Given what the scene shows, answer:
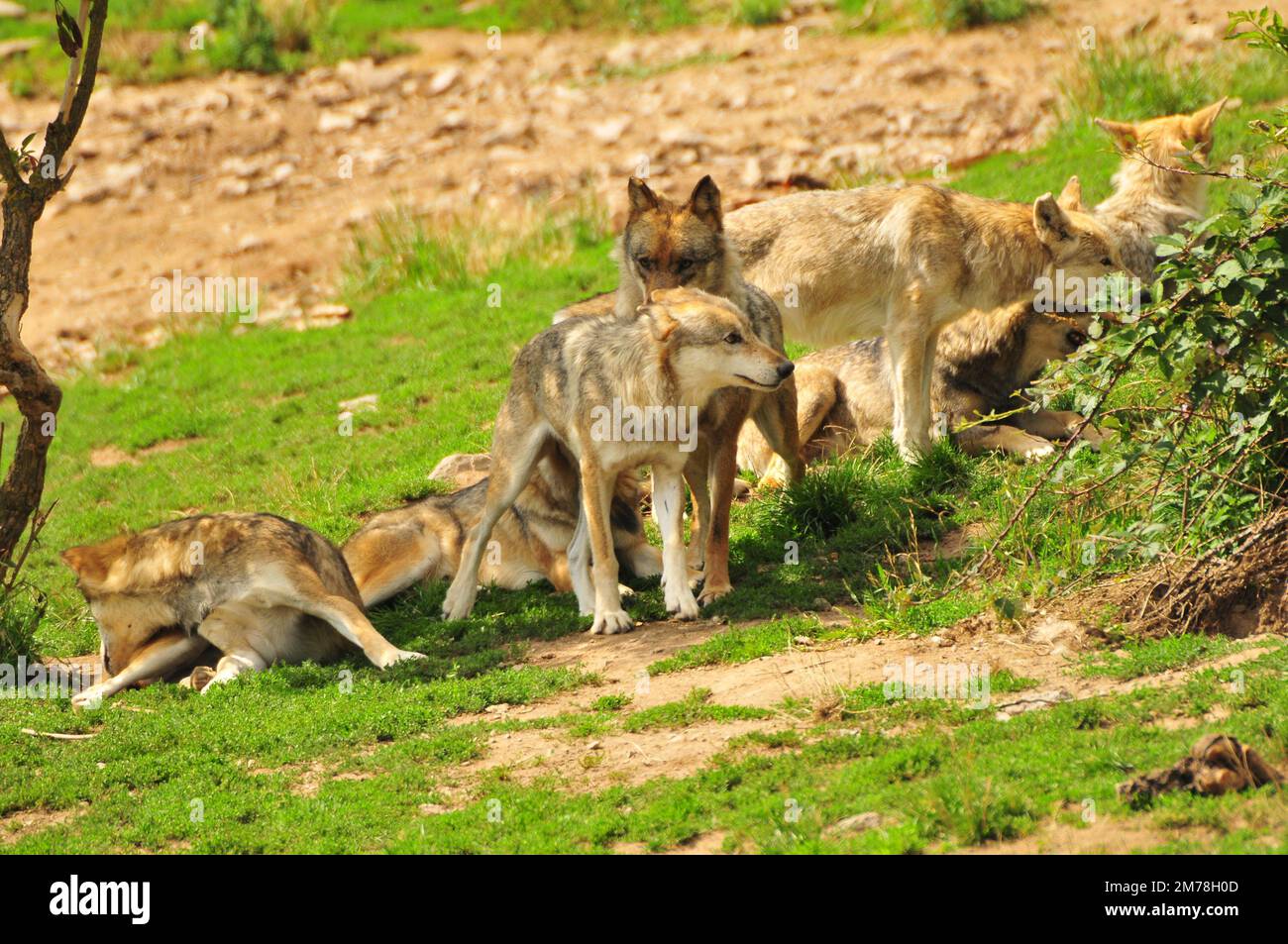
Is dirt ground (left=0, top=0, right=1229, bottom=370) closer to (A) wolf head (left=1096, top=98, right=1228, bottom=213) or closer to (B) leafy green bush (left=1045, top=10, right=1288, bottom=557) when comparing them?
(A) wolf head (left=1096, top=98, right=1228, bottom=213)

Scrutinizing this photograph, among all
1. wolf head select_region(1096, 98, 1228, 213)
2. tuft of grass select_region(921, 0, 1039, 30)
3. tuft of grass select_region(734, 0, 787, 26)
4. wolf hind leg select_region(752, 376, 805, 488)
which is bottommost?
wolf hind leg select_region(752, 376, 805, 488)

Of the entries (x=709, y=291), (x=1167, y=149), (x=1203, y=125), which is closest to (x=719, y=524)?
(x=709, y=291)

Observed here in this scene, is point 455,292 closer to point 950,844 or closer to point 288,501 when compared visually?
point 288,501

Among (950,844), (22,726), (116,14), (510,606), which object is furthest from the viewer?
(116,14)

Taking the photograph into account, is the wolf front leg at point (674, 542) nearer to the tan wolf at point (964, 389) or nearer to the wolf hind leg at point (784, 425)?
the wolf hind leg at point (784, 425)

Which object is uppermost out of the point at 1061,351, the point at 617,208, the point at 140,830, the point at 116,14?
the point at 116,14

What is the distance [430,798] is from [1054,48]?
1806 centimetres

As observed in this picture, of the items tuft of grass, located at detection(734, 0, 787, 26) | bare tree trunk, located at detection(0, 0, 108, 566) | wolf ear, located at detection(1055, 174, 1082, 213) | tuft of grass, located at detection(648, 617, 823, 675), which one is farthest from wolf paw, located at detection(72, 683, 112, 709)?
tuft of grass, located at detection(734, 0, 787, 26)

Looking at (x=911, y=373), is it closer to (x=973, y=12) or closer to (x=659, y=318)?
(x=659, y=318)

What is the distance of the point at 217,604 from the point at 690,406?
10.5 ft

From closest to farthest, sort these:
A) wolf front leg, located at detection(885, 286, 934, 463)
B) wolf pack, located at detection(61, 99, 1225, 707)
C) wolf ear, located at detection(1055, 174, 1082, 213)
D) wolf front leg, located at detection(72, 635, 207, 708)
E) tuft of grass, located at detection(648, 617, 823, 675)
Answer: tuft of grass, located at detection(648, 617, 823, 675) < wolf front leg, located at detection(72, 635, 207, 708) < wolf pack, located at detection(61, 99, 1225, 707) < wolf front leg, located at detection(885, 286, 934, 463) < wolf ear, located at detection(1055, 174, 1082, 213)

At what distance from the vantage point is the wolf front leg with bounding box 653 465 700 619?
9367 mm

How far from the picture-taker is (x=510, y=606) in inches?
405

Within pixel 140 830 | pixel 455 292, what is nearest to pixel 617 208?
pixel 455 292
